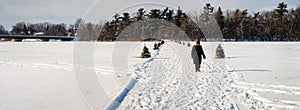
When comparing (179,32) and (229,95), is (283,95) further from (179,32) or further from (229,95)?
(179,32)

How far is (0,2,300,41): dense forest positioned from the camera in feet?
199

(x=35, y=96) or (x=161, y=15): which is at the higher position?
(x=161, y=15)

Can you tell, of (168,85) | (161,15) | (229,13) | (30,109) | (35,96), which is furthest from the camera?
(229,13)

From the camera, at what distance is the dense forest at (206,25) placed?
60594 millimetres

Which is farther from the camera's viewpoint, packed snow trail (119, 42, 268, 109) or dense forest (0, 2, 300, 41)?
dense forest (0, 2, 300, 41)

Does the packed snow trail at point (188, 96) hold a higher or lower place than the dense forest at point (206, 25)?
lower

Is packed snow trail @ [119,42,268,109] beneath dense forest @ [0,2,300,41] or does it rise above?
beneath

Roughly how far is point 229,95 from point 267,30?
6496 centimetres

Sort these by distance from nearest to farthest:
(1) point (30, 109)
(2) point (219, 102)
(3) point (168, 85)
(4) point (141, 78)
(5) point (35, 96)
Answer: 1. (1) point (30, 109)
2. (2) point (219, 102)
3. (5) point (35, 96)
4. (3) point (168, 85)
5. (4) point (141, 78)

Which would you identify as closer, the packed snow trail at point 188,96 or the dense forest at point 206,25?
the packed snow trail at point 188,96

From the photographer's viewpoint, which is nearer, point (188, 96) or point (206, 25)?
point (188, 96)

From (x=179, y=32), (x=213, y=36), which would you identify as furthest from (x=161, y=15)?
(x=213, y=36)

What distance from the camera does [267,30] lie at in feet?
210

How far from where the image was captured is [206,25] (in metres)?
60.0
